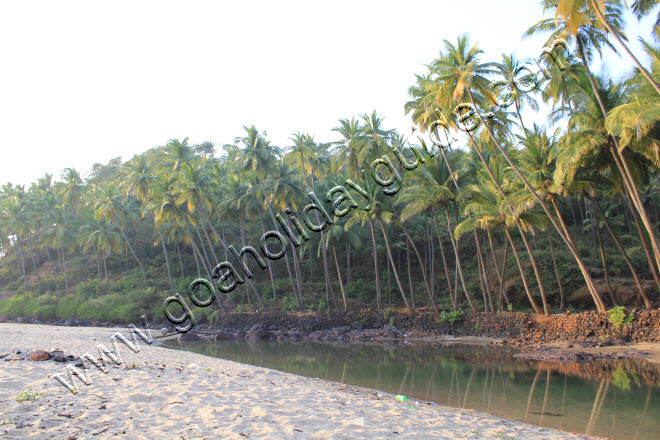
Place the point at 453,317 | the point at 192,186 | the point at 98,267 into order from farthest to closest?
the point at 98,267 < the point at 192,186 < the point at 453,317

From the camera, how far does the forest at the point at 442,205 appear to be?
60.2ft

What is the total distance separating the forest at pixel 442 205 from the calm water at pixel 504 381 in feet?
19.3

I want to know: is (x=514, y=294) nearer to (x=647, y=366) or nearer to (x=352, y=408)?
(x=647, y=366)

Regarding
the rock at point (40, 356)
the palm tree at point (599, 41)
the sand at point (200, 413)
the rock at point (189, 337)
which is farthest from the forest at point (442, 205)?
the rock at point (40, 356)

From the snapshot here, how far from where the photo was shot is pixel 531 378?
14484 millimetres

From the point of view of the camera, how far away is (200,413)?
7.29 metres

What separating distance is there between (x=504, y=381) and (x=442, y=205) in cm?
1426

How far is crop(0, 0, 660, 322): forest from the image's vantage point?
60.2 ft

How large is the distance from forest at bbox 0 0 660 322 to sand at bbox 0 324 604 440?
12.0 meters

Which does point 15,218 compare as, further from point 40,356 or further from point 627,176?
point 627,176

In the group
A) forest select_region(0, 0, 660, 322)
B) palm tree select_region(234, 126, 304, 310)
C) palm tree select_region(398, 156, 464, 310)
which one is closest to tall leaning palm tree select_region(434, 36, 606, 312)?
forest select_region(0, 0, 660, 322)

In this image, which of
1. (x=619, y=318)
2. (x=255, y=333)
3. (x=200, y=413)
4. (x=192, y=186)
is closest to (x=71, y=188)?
(x=192, y=186)

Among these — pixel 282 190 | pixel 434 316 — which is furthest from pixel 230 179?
pixel 434 316

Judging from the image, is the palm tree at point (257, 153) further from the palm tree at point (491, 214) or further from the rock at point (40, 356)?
the rock at point (40, 356)
